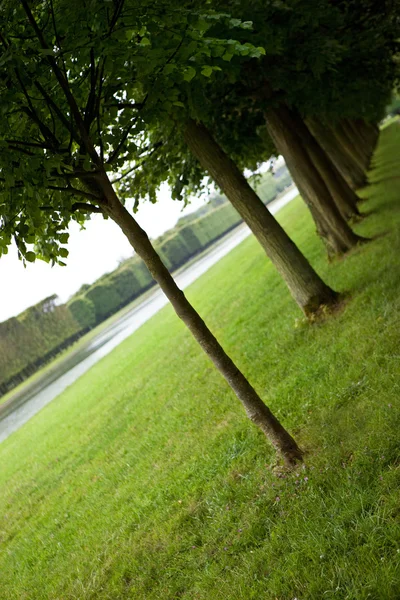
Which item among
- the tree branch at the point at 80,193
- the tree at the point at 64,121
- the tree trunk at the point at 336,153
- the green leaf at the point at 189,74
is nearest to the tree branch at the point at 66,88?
the tree at the point at 64,121

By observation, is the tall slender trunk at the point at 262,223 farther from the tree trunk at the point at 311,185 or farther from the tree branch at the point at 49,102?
the tree branch at the point at 49,102

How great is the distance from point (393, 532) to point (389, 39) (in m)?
11.2

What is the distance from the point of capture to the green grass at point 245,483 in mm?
3422

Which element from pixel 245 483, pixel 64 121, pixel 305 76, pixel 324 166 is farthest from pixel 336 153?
pixel 64 121

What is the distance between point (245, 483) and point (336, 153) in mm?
14934

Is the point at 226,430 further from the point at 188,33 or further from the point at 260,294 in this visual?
the point at 260,294

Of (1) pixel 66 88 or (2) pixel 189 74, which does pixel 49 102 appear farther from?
(2) pixel 189 74

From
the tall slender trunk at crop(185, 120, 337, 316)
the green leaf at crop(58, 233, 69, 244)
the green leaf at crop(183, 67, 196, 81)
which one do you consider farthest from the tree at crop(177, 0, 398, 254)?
the green leaf at crop(58, 233, 69, 244)

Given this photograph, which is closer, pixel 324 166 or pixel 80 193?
pixel 80 193

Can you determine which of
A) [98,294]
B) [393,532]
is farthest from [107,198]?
[98,294]

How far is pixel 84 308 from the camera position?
53.6m

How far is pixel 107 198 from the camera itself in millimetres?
4305

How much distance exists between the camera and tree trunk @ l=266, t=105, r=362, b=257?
10516 mm

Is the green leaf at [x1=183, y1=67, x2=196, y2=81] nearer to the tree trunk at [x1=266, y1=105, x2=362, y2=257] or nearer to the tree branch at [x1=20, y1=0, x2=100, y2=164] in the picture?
the tree branch at [x1=20, y1=0, x2=100, y2=164]
